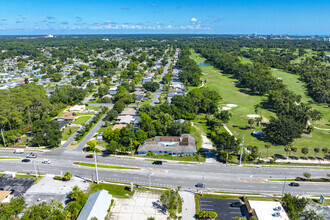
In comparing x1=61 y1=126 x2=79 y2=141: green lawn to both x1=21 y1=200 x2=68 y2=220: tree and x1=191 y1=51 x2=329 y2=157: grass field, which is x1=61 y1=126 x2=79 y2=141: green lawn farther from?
x1=191 y1=51 x2=329 y2=157: grass field

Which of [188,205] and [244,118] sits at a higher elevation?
[244,118]

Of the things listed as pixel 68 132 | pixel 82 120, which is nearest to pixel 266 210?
pixel 68 132

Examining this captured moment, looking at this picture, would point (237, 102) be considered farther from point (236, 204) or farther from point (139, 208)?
point (139, 208)

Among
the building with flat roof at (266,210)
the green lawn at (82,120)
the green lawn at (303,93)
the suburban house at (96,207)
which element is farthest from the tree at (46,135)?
the green lawn at (303,93)

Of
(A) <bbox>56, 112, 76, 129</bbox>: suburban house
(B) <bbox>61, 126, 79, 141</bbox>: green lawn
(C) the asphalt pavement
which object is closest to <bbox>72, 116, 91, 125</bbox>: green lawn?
(A) <bbox>56, 112, 76, 129</bbox>: suburban house

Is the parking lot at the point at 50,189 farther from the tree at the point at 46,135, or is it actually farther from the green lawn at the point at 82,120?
the green lawn at the point at 82,120

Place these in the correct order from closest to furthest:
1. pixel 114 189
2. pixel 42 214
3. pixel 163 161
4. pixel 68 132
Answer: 1. pixel 42 214
2. pixel 114 189
3. pixel 163 161
4. pixel 68 132

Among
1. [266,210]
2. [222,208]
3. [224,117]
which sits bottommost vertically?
[222,208]

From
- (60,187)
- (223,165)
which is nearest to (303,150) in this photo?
(223,165)
